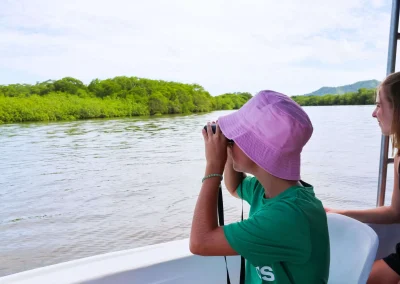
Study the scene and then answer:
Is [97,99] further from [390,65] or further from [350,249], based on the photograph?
[350,249]

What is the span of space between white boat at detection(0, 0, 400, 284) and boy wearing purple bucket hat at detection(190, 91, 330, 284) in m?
0.25

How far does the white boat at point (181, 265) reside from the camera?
3.05 feet

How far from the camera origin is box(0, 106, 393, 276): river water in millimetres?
4430

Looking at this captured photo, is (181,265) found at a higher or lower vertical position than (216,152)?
lower

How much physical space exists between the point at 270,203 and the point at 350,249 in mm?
383

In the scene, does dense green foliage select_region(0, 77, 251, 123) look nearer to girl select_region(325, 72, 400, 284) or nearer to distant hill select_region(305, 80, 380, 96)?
distant hill select_region(305, 80, 380, 96)

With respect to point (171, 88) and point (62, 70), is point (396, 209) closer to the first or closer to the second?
point (171, 88)

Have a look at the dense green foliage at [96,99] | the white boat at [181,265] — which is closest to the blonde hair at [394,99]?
the white boat at [181,265]

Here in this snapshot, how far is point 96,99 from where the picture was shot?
24.0 ft

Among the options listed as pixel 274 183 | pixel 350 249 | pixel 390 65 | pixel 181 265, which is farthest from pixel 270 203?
pixel 390 65

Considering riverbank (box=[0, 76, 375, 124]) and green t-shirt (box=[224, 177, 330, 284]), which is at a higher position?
riverbank (box=[0, 76, 375, 124])

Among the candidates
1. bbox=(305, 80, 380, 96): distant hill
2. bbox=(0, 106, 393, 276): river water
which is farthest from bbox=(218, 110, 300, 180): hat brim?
bbox=(305, 80, 380, 96): distant hill

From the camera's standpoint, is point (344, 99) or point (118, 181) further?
point (118, 181)

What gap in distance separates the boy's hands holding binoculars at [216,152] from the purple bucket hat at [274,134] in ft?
0.06
